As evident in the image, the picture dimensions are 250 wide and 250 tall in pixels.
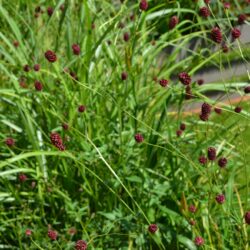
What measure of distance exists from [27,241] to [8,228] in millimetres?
115

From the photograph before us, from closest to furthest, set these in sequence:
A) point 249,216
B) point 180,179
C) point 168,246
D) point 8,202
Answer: point 249,216
point 168,246
point 180,179
point 8,202

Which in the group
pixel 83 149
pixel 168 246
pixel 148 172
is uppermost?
pixel 83 149

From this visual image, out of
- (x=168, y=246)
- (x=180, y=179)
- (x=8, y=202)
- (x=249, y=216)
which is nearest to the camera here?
(x=249, y=216)

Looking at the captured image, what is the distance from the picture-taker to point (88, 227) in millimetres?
2133

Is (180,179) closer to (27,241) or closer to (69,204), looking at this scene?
(69,204)

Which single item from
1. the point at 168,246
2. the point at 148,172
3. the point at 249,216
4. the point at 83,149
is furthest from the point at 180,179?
the point at 249,216

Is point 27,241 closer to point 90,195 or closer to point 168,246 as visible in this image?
point 90,195

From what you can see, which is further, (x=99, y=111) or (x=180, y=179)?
(x=99, y=111)

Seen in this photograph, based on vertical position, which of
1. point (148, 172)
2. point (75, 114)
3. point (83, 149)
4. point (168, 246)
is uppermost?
point (75, 114)

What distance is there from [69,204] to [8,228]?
0.38m

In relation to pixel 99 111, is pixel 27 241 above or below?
below

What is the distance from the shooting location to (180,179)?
2.24 meters

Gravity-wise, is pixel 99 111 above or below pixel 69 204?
above

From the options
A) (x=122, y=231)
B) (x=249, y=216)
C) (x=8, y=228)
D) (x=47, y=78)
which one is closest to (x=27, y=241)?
(x=8, y=228)
